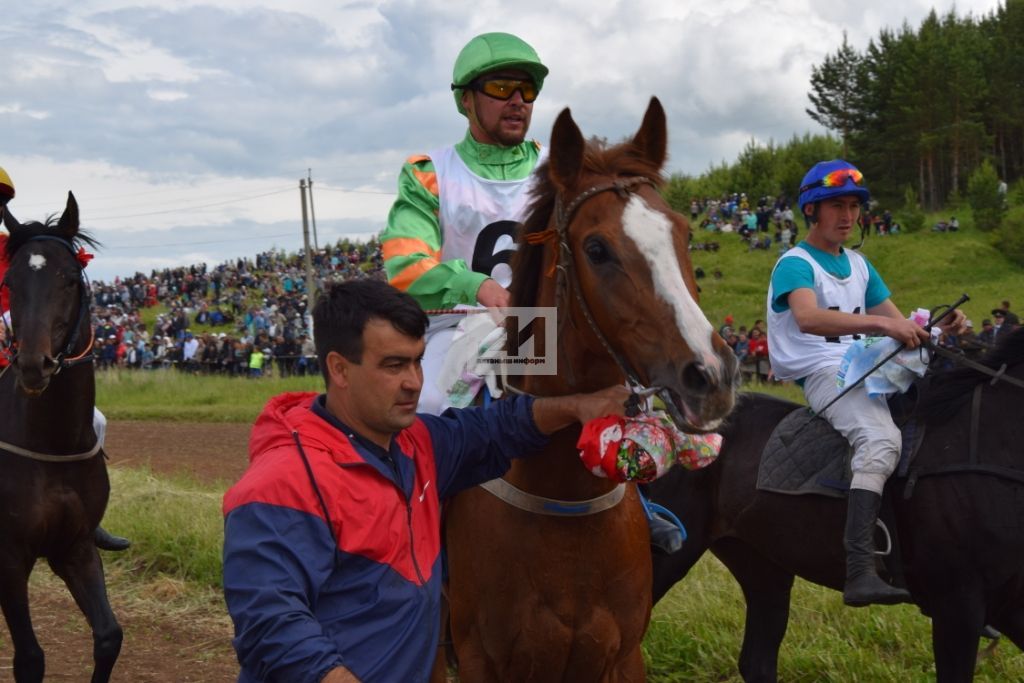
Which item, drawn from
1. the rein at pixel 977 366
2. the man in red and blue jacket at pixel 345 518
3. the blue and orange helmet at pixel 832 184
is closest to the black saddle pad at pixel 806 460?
the rein at pixel 977 366

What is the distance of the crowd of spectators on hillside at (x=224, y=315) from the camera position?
86.2 feet

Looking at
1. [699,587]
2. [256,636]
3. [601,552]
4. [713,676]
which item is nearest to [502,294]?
[601,552]

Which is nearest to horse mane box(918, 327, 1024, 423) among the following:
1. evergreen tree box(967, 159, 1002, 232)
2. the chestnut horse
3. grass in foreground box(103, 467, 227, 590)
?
the chestnut horse

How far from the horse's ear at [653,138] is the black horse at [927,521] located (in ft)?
4.49

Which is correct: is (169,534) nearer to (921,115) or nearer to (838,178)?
(838,178)

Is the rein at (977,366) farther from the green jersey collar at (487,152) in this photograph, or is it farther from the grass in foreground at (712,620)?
the green jersey collar at (487,152)

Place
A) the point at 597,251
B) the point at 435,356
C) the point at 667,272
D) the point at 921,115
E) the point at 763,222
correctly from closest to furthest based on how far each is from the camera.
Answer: the point at 667,272, the point at 597,251, the point at 435,356, the point at 763,222, the point at 921,115

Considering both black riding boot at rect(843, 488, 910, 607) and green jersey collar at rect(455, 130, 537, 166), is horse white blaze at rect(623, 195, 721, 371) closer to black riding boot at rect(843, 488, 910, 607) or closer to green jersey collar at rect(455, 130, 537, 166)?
green jersey collar at rect(455, 130, 537, 166)

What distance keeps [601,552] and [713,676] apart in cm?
275

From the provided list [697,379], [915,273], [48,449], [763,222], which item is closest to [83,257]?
[48,449]

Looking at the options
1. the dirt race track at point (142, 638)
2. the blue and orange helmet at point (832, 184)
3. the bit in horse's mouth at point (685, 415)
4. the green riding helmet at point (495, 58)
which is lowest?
the dirt race track at point (142, 638)

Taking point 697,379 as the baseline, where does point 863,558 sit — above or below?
below

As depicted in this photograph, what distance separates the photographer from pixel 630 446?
258cm

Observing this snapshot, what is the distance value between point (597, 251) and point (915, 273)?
130ft
